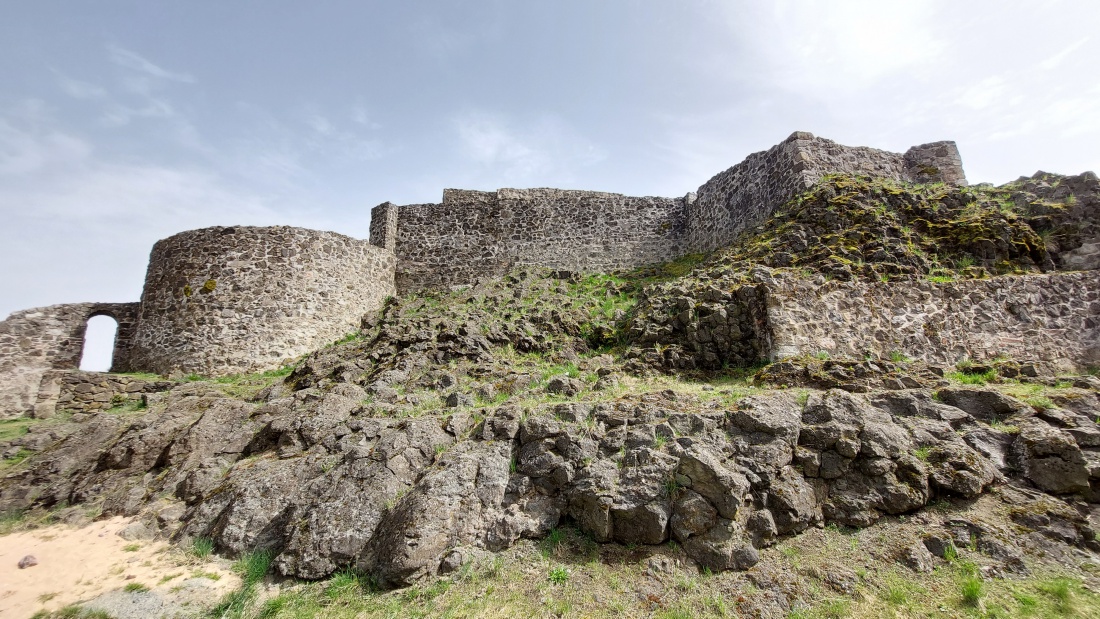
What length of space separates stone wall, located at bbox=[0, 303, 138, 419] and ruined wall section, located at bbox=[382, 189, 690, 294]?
30.9 ft

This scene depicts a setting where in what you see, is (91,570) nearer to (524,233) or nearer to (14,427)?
(14,427)

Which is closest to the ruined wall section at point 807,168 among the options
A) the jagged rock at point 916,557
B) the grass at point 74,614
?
the jagged rock at point 916,557

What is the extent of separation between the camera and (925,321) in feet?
41.0

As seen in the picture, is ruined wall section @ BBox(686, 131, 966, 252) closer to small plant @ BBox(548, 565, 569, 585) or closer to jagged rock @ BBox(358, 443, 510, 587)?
jagged rock @ BBox(358, 443, 510, 587)

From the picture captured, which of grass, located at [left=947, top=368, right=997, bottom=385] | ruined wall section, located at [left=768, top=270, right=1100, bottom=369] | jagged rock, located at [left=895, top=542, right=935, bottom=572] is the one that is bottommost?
jagged rock, located at [left=895, top=542, right=935, bottom=572]

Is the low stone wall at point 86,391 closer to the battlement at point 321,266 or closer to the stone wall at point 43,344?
the battlement at point 321,266

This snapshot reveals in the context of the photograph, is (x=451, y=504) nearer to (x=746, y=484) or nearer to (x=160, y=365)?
(x=746, y=484)

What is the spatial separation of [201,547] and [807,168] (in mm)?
18372

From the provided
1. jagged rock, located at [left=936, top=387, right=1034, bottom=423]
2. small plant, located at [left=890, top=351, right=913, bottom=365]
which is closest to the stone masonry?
small plant, located at [left=890, top=351, right=913, bottom=365]

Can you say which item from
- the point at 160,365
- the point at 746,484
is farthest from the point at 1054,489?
the point at 160,365

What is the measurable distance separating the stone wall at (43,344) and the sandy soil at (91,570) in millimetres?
10998

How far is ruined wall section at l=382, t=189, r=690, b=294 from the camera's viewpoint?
69.8 feet

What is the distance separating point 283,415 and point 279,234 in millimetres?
9897

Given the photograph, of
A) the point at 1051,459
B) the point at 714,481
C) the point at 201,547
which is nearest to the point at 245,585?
the point at 201,547
